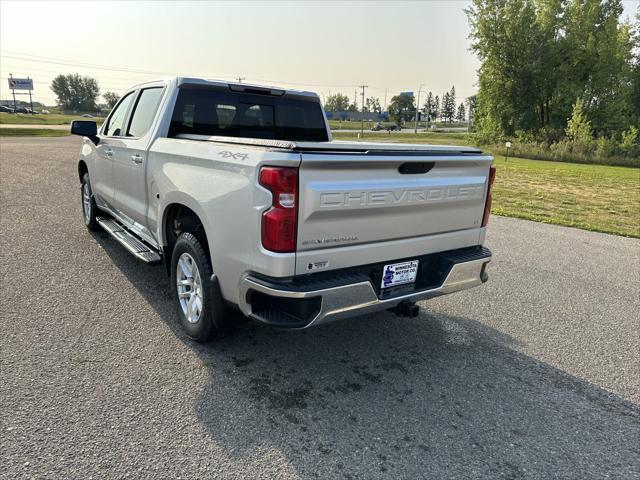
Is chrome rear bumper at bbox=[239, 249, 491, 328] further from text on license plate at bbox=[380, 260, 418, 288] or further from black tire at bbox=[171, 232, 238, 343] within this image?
black tire at bbox=[171, 232, 238, 343]

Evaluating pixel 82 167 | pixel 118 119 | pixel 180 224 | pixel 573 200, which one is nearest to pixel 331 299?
pixel 180 224

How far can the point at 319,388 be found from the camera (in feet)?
10.2

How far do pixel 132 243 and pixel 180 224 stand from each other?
107 centimetres

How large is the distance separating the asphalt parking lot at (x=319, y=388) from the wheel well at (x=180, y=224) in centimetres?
72

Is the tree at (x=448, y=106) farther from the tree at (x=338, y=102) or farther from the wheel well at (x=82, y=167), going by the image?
the wheel well at (x=82, y=167)

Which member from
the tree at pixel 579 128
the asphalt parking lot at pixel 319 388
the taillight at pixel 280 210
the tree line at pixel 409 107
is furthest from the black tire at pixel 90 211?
the tree line at pixel 409 107

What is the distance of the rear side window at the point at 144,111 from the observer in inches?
177

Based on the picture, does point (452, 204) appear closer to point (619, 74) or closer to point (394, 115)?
point (619, 74)

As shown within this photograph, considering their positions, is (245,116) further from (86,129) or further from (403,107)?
(403,107)

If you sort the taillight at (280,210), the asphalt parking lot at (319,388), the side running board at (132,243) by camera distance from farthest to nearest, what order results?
the side running board at (132,243) < the taillight at (280,210) < the asphalt parking lot at (319,388)

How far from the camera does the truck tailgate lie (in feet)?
8.80

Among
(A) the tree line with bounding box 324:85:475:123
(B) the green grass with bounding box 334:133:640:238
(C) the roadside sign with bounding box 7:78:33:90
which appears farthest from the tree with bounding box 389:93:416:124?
(B) the green grass with bounding box 334:133:640:238

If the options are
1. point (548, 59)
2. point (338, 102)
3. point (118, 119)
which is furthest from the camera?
point (338, 102)

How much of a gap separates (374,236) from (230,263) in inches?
37.4
